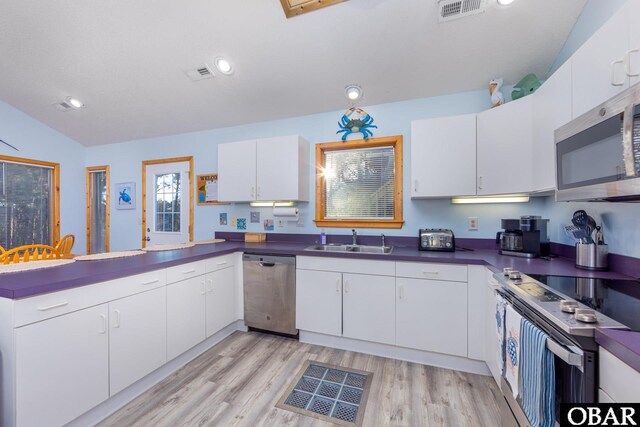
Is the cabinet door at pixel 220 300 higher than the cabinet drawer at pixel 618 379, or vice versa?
the cabinet drawer at pixel 618 379

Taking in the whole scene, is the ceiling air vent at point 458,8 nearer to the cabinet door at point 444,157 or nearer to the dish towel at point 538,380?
the cabinet door at point 444,157

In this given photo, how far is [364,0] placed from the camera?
1876mm

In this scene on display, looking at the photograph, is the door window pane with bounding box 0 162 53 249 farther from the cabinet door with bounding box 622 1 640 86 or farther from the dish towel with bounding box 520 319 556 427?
the cabinet door with bounding box 622 1 640 86

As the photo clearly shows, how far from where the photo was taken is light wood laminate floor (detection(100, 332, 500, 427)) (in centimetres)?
157

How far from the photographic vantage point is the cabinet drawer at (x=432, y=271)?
2.00 meters

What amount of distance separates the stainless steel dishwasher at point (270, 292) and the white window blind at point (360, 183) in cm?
89

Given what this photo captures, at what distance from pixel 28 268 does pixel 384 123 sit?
3.05 m

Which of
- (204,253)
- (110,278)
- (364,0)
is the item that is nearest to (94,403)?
(110,278)

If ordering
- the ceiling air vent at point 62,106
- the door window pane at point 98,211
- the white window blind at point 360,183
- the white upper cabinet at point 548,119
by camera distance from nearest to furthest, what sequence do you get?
1. the white upper cabinet at point 548,119
2. the white window blind at point 360,183
3. the ceiling air vent at point 62,106
4. the door window pane at point 98,211

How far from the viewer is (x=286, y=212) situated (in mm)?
2979

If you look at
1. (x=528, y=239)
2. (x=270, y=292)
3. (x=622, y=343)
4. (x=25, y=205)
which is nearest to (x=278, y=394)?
(x=270, y=292)

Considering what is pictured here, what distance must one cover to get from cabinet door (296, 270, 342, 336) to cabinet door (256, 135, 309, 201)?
0.89 metres

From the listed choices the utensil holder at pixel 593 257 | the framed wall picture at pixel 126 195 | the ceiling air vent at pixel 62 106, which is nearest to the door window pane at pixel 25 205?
the framed wall picture at pixel 126 195

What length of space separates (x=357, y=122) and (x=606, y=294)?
90.5 inches
